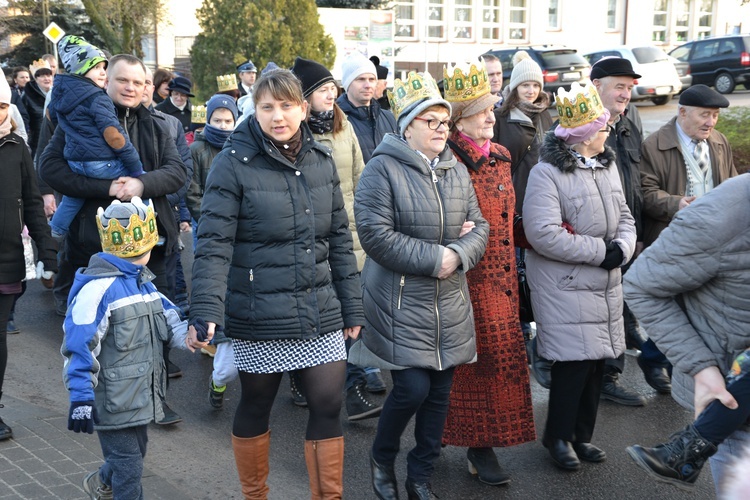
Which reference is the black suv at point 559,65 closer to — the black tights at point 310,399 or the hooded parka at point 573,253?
the hooded parka at point 573,253

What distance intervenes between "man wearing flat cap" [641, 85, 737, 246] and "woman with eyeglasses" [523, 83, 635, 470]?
1.42 metres

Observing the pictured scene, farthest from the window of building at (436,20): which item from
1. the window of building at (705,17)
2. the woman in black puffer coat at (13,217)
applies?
the woman in black puffer coat at (13,217)

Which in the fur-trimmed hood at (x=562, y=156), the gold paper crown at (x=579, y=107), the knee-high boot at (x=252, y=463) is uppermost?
the gold paper crown at (x=579, y=107)

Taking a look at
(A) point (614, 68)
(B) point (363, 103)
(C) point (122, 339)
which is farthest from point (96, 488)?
(A) point (614, 68)

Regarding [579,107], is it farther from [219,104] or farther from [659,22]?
[659,22]

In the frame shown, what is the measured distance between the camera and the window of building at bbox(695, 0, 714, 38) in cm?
4972

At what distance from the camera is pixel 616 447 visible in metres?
5.48

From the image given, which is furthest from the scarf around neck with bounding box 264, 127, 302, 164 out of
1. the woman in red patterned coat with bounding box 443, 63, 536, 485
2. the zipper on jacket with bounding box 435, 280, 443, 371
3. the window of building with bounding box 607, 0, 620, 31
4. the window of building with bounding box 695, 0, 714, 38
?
the window of building with bounding box 695, 0, 714, 38

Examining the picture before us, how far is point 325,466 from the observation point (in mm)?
4277

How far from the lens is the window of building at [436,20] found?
4572 cm

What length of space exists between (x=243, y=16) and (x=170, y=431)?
27360 mm

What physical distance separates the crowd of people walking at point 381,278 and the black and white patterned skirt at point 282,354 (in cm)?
1

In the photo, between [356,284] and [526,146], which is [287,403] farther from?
[526,146]

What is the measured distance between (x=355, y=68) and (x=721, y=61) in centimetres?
2479
